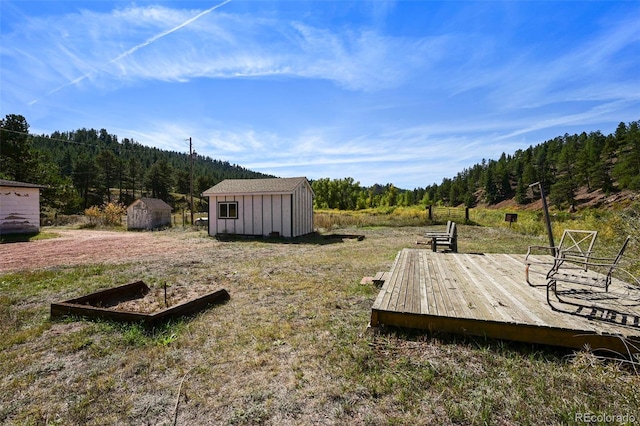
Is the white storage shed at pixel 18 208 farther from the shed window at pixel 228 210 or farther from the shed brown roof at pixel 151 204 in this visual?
the shed window at pixel 228 210

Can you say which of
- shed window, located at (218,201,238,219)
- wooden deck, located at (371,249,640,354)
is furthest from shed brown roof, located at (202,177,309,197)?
wooden deck, located at (371,249,640,354)

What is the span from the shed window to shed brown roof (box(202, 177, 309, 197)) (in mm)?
720

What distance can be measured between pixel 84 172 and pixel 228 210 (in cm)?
4860

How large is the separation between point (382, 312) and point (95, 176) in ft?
209

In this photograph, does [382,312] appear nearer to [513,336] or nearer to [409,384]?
[409,384]

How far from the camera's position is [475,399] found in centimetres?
224

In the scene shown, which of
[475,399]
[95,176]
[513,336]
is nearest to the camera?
[475,399]

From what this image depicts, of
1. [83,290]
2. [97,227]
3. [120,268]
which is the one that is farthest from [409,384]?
[97,227]

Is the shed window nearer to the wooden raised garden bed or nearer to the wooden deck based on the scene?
→ the wooden raised garden bed

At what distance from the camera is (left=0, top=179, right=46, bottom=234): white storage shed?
591 inches

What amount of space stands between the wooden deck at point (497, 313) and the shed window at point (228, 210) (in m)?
13.3

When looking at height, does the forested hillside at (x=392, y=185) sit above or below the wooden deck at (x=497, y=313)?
above

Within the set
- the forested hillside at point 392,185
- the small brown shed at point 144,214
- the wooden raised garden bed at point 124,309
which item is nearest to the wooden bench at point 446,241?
the wooden raised garden bed at point 124,309

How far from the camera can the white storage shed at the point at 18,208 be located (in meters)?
15.0
